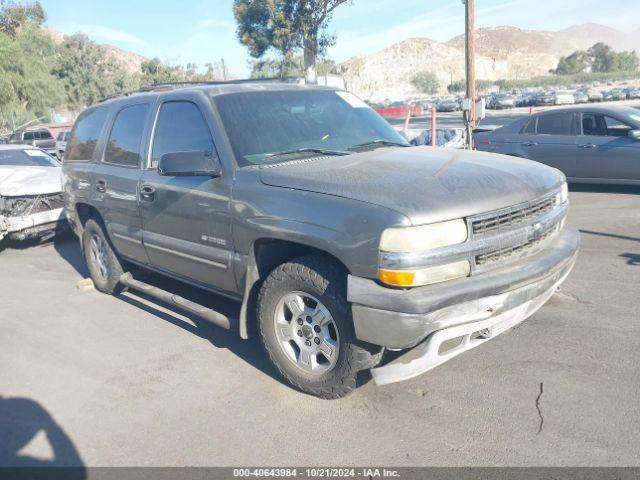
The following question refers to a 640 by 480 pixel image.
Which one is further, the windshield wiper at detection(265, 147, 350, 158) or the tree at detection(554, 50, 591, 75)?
the tree at detection(554, 50, 591, 75)

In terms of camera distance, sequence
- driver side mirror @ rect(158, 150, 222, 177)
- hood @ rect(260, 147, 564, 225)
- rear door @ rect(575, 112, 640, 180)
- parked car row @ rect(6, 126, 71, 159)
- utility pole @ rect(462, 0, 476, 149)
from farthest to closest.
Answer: parked car row @ rect(6, 126, 71, 159), utility pole @ rect(462, 0, 476, 149), rear door @ rect(575, 112, 640, 180), driver side mirror @ rect(158, 150, 222, 177), hood @ rect(260, 147, 564, 225)

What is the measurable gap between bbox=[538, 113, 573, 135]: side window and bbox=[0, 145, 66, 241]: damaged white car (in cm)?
826

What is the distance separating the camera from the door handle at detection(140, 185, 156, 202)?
4.47 m

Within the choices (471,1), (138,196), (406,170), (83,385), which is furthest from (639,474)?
(471,1)

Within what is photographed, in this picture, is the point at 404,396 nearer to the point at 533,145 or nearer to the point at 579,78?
the point at 533,145

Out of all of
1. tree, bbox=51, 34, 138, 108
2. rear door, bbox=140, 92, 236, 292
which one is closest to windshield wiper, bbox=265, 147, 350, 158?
rear door, bbox=140, 92, 236, 292

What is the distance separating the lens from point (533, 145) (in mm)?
10102

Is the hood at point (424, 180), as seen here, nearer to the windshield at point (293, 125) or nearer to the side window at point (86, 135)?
the windshield at point (293, 125)

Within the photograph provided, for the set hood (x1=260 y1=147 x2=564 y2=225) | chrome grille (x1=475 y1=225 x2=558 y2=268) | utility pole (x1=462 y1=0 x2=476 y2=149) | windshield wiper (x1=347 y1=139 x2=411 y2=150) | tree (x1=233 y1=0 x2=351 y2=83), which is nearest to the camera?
hood (x1=260 y1=147 x2=564 y2=225)

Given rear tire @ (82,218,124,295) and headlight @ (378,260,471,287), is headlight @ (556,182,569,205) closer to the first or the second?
headlight @ (378,260,471,287)

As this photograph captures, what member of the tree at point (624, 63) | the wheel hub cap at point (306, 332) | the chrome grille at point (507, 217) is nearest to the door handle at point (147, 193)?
the wheel hub cap at point (306, 332)

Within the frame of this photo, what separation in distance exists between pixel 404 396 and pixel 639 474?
4.34 ft

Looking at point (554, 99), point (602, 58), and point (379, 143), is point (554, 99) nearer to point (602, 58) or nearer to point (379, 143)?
point (379, 143)

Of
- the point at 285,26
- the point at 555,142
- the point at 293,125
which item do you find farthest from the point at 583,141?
the point at 285,26
